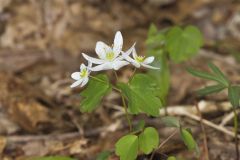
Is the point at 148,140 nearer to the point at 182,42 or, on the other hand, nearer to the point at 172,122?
the point at 172,122

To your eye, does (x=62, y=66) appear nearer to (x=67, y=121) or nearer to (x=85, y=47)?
(x=85, y=47)

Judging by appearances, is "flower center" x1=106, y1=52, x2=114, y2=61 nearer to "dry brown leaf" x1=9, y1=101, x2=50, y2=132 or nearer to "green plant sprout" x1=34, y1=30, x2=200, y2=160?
"green plant sprout" x1=34, y1=30, x2=200, y2=160

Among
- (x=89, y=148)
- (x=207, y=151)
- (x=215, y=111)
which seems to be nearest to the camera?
(x=207, y=151)

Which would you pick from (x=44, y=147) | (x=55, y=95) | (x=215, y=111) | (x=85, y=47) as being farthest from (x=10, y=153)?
(x=85, y=47)

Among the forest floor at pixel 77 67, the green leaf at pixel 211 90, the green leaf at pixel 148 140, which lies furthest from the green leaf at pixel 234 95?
the forest floor at pixel 77 67

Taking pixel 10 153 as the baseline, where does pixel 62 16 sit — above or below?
above

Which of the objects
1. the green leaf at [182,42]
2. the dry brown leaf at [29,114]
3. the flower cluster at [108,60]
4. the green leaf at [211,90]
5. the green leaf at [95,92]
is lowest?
the green leaf at [211,90]

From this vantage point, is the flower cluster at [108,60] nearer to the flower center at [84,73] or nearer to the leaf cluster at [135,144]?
the flower center at [84,73]
